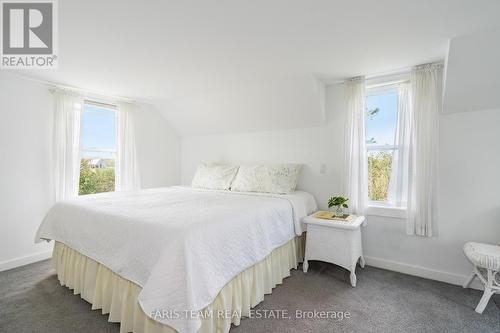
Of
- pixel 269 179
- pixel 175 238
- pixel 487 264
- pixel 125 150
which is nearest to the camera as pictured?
pixel 175 238

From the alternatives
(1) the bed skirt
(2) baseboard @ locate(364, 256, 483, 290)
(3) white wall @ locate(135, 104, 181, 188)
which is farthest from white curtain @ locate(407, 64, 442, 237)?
(3) white wall @ locate(135, 104, 181, 188)

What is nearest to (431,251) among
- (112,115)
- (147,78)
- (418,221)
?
(418,221)

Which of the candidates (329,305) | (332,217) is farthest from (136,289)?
(332,217)

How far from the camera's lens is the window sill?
2.57 meters

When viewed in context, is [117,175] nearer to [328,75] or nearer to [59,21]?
[59,21]

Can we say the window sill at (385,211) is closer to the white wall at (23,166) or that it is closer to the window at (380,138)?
the window at (380,138)

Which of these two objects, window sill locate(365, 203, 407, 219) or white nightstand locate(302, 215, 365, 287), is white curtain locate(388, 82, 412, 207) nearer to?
window sill locate(365, 203, 407, 219)

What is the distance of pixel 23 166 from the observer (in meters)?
2.76

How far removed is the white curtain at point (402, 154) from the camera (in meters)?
2.53

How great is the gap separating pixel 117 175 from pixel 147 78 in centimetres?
169

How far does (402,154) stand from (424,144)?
26cm

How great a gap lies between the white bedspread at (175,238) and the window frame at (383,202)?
0.96 meters

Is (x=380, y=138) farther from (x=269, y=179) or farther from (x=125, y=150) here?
(x=125, y=150)
